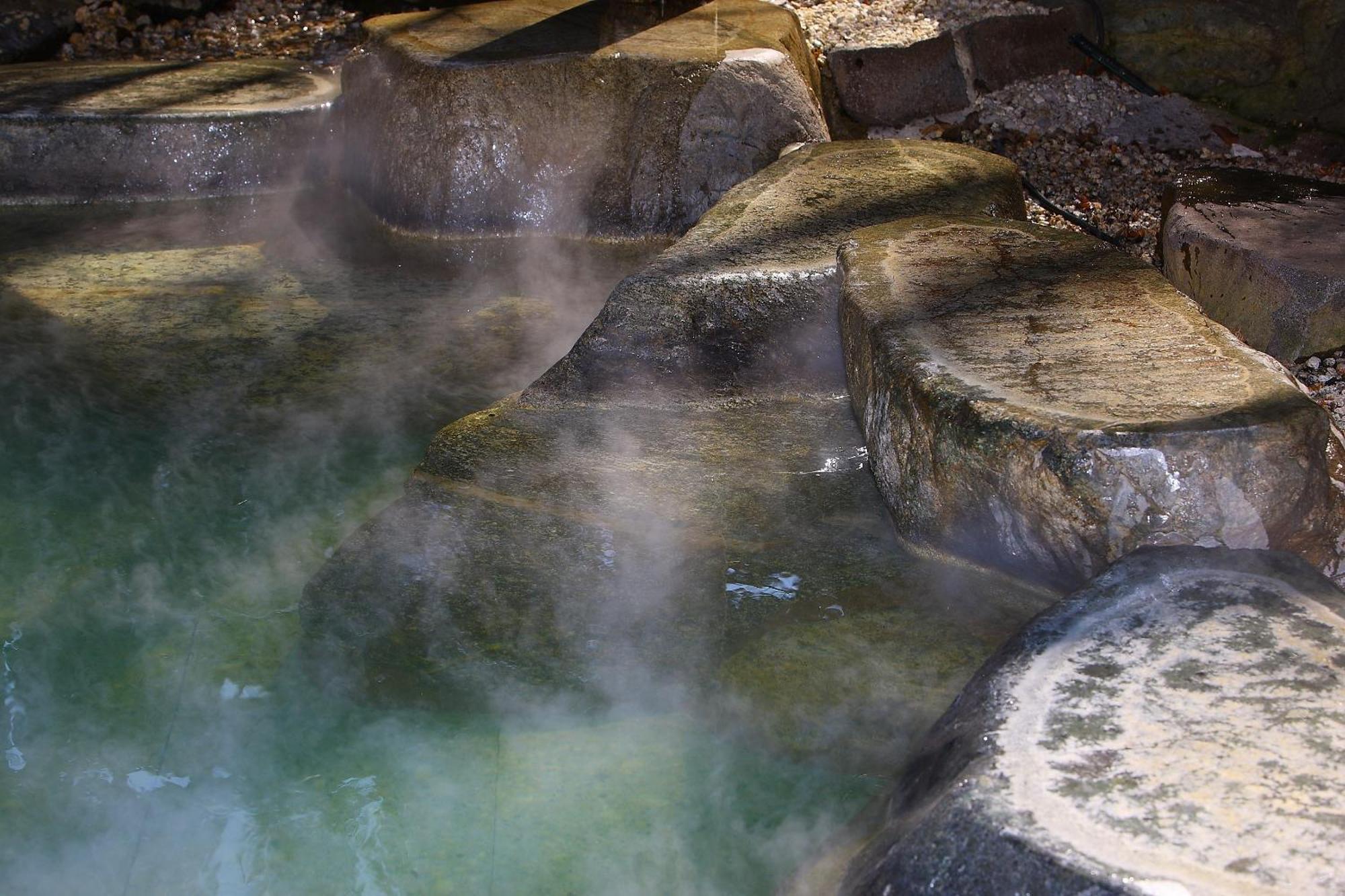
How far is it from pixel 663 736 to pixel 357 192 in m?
3.41

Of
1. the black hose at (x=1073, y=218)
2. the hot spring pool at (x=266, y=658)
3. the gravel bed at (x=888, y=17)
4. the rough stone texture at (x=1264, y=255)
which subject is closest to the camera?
the hot spring pool at (x=266, y=658)

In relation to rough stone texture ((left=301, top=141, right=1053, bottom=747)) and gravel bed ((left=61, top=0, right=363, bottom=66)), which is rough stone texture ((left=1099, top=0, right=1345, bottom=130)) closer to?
rough stone texture ((left=301, top=141, right=1053, bottom=747))

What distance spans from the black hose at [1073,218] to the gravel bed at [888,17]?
0.95 m

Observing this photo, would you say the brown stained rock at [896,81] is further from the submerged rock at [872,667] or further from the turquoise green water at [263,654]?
the submerged rock at [872,667]

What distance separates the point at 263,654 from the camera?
235cm

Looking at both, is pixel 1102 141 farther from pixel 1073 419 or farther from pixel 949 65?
pixel 1073 419

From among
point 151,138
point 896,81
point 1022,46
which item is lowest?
point 151,138

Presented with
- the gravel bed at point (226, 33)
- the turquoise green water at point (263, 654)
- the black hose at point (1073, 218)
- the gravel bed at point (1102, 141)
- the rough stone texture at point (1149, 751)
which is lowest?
the turquoise green water at point (263, 654)

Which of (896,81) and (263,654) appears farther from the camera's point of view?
Result: (896,81)

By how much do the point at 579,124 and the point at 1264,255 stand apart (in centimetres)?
225

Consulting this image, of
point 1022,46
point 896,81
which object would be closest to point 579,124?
point 896,81

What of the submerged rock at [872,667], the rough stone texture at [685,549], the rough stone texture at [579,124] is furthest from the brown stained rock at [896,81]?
the submerged rock at [872,667]

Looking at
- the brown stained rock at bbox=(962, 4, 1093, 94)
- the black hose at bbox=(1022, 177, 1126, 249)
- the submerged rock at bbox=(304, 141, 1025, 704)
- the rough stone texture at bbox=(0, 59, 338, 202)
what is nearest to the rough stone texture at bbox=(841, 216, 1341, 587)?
the submerged rock at bbox=(304, 141, 1025, 704)

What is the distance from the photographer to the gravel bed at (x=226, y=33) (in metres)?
6.09
